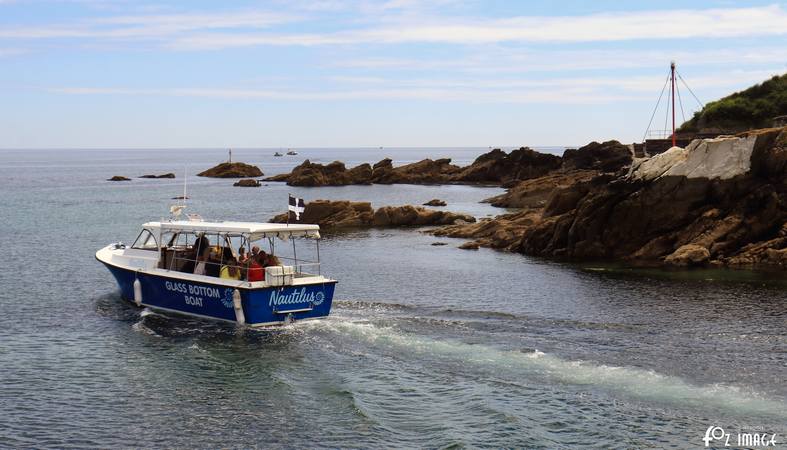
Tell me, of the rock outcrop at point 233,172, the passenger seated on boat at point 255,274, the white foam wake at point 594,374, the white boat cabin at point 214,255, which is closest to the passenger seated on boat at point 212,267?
the white boat cabin at point 214,255

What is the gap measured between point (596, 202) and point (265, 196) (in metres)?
63.2

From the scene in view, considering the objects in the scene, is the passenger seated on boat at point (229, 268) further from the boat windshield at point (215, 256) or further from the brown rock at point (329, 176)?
the brown rock at point (329, 176)

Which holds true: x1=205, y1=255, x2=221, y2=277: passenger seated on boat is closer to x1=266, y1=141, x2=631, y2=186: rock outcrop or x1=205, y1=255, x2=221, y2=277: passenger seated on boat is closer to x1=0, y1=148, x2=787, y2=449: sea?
x1=0, y1=148, x2=787, y2=449: sea

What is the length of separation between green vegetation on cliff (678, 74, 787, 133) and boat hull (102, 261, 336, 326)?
54.5 metres

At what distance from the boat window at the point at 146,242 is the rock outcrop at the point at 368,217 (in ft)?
104

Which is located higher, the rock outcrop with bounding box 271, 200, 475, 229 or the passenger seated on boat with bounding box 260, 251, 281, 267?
the passenger seated on boat with bounding box 260, 251, 281, 267

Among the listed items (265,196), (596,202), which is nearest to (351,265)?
(596,202)

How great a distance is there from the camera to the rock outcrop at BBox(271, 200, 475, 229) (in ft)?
217

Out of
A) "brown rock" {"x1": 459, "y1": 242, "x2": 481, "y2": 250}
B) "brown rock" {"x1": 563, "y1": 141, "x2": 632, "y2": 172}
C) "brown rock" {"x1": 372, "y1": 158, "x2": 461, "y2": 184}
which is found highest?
"brown rock" {"x1": 563, "y1": 141, "x2": 632, "y2": 172}

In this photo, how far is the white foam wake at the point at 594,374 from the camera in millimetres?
20484

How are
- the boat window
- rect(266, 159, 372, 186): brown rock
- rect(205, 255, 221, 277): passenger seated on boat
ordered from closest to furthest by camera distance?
rect(205, 255, 221, 277): passenger seated on boat → the boat window → rect(266, 159, 372, 186): brown rock

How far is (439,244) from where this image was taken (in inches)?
2105

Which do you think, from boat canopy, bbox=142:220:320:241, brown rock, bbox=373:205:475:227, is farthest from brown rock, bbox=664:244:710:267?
brown rock, bbox=373:205:475:227

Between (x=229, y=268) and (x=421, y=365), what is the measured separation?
945 centimetres
